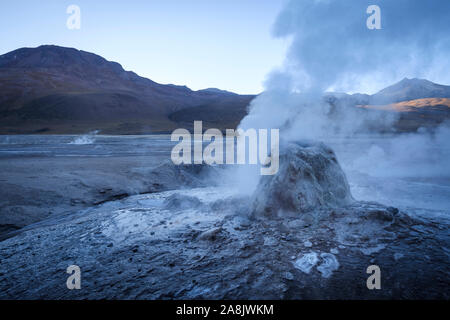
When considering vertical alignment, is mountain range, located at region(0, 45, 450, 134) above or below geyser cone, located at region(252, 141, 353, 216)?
above

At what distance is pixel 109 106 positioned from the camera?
61.4 m

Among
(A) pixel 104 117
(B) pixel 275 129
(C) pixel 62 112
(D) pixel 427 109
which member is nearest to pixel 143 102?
(A) pixel 104 117

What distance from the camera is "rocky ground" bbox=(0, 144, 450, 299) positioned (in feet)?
8.15

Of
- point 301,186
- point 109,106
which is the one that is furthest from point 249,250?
point 109,106

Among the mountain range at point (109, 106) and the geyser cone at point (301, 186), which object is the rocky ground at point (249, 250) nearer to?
the geyser cone at point (301, 186)

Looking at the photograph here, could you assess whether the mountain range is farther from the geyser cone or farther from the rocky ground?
the rocky ground

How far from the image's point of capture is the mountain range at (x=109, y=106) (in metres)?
41.6

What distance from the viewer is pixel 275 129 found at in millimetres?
6820

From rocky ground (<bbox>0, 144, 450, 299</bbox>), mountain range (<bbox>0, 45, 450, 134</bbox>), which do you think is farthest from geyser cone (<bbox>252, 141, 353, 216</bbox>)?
mountain range (<bbox>0, 45, 450, 134</bbox>)

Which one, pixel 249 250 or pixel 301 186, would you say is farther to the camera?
pixel 301 186

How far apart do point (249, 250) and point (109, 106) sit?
66.8 metres

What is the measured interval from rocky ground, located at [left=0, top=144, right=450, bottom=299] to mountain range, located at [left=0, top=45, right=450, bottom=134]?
18924mm

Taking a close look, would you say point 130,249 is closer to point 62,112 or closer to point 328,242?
point 328,242

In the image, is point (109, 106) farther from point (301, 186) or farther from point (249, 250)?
point (249, 250)
